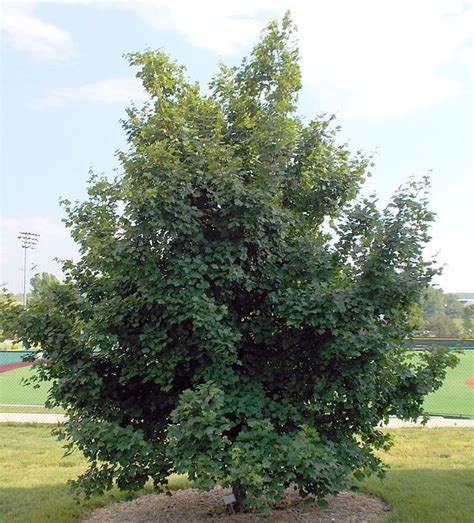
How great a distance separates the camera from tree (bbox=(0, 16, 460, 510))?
12.0 ft

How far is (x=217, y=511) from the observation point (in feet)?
16.6

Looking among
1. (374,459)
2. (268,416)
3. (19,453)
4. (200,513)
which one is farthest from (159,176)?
(19,453)

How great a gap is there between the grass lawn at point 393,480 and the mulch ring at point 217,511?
0.52 feet

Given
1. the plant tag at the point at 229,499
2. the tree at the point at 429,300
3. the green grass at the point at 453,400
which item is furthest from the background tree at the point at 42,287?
the green grass at the point at 453,400

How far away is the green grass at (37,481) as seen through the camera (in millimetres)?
5105

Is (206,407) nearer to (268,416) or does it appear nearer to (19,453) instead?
(268,416)

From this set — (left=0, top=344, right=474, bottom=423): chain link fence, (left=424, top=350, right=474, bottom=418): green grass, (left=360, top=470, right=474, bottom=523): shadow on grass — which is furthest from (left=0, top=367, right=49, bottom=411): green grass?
(left=360, top=470, right=474, bottom=523): shadow on grass

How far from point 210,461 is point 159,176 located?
1.81m

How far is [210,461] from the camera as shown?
3422 millimetres

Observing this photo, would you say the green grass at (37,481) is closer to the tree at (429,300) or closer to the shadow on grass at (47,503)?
the shadow on grass at (47,503)

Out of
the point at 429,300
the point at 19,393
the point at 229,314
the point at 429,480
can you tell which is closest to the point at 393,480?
the point at 429,480

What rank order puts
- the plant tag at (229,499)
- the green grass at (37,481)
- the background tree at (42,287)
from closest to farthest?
the background tree at (42,287) → the plant tag at (229,499) → the green grass at (37,481)

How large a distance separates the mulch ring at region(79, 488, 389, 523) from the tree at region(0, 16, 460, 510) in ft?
2.64

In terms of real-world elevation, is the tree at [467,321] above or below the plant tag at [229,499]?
above
